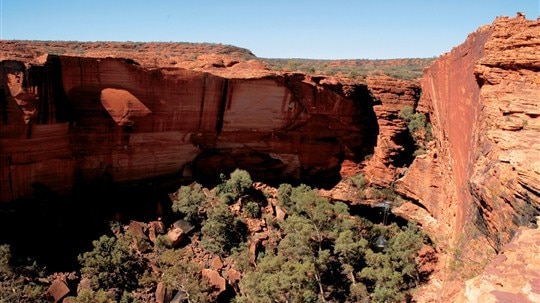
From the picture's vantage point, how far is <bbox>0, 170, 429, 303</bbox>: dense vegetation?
49.9ft

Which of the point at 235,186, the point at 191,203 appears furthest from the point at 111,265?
the point at 235,186

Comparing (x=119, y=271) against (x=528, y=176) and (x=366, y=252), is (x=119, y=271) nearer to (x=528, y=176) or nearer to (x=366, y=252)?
(x=366, y=252)

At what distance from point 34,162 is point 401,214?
17.9 metres

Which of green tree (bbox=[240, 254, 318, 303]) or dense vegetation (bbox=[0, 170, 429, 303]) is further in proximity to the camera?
dense vegetation (bbox=[0, 170, 429, 303])

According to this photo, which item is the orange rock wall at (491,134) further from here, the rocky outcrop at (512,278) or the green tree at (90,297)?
the green tree at (90,297)

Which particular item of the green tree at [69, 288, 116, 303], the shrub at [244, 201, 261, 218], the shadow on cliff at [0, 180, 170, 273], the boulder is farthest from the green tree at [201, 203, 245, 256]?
the boulder

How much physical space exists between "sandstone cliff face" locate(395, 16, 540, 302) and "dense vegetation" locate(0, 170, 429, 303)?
361 centimetres

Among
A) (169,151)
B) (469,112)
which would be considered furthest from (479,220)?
(169,151)

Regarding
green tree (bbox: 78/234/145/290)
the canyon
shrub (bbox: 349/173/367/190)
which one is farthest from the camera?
shrub (bbox: 349/173/367/190)

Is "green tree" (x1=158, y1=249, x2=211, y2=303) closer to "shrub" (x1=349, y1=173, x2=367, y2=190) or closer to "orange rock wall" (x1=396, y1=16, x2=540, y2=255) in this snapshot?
"orange rock wall" (x1=396, y1=16, x2=540, y2=255)

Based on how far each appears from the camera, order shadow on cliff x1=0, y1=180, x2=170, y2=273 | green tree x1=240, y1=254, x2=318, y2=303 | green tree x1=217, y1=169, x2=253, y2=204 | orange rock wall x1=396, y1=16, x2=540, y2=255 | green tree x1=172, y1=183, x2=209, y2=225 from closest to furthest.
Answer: orange rock wall x1=396, y1=16, x2=540, y2=255
green tree x1=240, y1=254, x2=318, y2=303
shadow on cliff x1=0, y1=180, x2=170, y2=273
green tree x1=172, y1=183, x2=209, y2=225
green tree x1=217, y1=169, x2=253, y2=204

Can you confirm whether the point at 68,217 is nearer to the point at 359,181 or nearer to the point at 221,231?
the point at 221,231

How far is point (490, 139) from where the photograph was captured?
32.8 ft

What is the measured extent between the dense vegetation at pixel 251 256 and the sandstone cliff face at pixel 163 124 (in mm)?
2143
